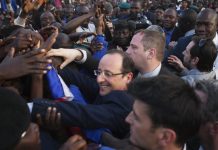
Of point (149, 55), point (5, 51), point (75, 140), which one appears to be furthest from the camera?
point (149, 55)

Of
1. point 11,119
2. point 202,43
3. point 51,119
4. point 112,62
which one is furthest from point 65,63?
point 202,43

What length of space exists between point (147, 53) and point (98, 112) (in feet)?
3.58

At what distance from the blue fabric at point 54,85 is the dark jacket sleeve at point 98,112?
0.12 metres

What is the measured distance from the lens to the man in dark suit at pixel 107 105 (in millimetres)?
1674

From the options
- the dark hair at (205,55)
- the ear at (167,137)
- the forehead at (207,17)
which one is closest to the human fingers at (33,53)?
the ear at (167,137)

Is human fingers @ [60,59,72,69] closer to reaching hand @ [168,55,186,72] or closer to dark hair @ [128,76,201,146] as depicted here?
dark hair @ [128,76,201,146]

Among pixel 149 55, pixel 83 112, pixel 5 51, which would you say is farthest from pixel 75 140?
pixel 149 55

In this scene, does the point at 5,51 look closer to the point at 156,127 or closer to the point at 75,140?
the point at 75,140

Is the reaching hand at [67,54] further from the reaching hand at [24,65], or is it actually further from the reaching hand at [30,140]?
the reaching hand at [30,140]

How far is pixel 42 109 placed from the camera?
1.65 metres

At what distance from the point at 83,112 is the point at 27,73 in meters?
0.31

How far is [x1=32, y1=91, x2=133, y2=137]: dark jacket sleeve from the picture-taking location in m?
1.67

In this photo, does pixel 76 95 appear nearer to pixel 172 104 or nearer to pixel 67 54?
pixel 67 54

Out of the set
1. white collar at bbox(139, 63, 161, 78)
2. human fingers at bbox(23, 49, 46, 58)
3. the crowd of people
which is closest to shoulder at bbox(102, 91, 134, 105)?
the crowd of people
